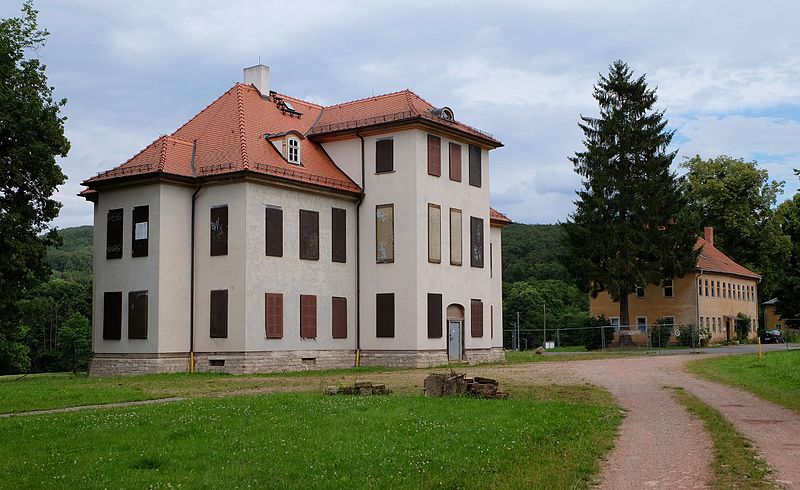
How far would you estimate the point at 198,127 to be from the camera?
1502 inches

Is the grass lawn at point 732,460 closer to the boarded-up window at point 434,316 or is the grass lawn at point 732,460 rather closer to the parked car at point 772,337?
the boarded-up window at point 434,316

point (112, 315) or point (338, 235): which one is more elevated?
point (338, 235)

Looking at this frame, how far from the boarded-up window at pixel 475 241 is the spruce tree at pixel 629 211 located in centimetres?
1758

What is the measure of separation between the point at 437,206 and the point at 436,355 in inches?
245

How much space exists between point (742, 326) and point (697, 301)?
11064 millimetres

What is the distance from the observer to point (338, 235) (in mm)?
37469

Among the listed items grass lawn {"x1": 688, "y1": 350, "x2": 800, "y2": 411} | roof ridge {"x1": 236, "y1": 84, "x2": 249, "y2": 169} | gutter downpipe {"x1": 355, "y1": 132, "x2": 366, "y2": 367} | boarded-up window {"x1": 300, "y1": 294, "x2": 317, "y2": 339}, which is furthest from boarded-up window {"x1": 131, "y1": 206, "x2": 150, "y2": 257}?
grass lawn {"x1": 688, "y1": 350, "x2": 800, "y2": 411}

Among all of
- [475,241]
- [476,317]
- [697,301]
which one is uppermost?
[475,241]

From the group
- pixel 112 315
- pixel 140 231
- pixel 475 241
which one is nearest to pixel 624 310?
pixel 475 241

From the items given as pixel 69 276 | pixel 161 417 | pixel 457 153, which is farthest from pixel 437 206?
pixel 69 276

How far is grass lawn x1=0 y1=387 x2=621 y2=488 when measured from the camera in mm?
10375

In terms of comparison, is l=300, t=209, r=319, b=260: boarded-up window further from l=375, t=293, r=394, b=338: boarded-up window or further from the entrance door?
the entrance door

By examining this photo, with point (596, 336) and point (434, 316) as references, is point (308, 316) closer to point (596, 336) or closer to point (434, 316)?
point (434, 316)

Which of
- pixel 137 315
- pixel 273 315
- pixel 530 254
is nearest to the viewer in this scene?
pixel 137 315
